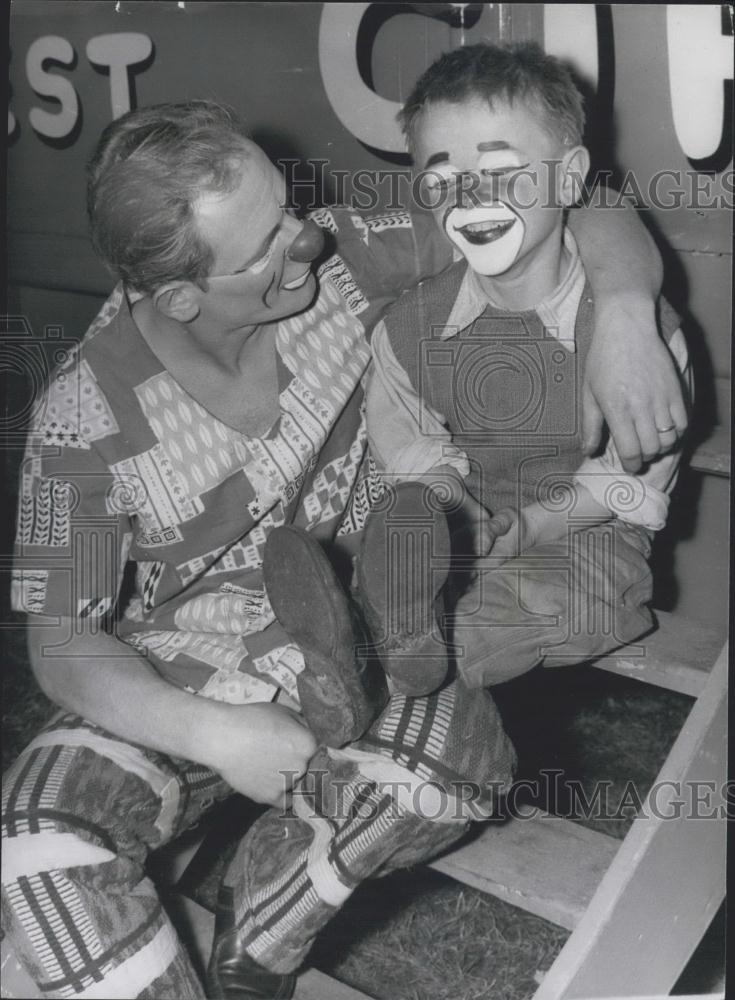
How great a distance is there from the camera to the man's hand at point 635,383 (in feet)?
3.01

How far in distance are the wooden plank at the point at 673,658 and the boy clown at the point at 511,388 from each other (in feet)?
0.13

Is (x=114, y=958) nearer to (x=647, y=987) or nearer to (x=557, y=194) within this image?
(x=647, y=987)

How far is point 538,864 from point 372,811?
0.27 meters

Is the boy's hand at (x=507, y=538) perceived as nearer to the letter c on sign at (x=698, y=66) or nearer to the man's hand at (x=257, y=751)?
the man's hand at (x=257, y=751)

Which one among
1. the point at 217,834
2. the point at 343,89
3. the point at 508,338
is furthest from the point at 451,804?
the point at 343,89

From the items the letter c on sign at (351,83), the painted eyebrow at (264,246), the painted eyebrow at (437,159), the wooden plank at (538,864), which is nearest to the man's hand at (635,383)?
the painted eyebrow at (437,159)

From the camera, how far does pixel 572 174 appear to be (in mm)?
980

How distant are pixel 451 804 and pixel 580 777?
2.62 ft

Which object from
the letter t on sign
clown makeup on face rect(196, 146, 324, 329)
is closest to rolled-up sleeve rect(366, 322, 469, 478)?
clown makeup on face rect(196, 146, 324, 329)

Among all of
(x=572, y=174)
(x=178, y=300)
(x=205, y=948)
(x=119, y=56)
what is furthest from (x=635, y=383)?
(x=119, y=56)

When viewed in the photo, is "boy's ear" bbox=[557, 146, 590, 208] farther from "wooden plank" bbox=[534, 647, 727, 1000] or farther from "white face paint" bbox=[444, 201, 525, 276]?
"wooden plank" bbox=[534, 647, 727, 1000]

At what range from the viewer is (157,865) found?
1193mm

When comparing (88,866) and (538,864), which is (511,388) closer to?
(538,864)

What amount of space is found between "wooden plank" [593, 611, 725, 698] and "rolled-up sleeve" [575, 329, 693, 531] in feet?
0.57
